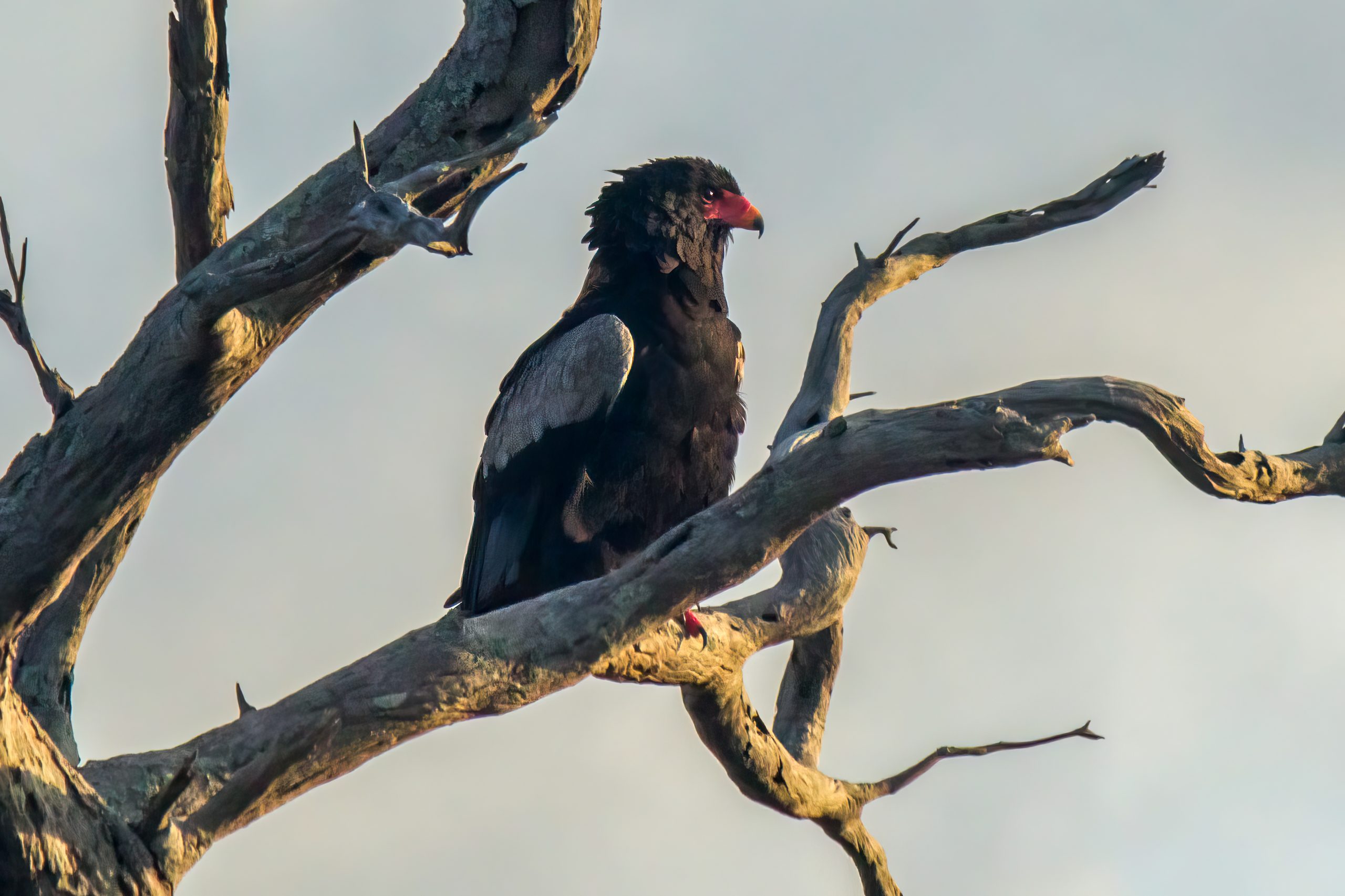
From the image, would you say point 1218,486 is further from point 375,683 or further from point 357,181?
point 357,181

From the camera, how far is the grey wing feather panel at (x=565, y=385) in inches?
207

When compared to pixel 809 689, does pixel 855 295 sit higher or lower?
higher

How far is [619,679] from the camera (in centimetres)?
424

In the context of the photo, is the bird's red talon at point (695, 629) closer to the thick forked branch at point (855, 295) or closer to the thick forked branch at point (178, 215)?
the thick forked branch at point (855, 295)

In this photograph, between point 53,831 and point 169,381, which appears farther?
point 169,381

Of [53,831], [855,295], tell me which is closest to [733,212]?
[855,295]


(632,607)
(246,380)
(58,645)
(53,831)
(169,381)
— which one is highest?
(246,380)

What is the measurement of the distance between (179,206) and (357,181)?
29.5 inches

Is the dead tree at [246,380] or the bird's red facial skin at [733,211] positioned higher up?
the bird's red facial skin at [733,211]

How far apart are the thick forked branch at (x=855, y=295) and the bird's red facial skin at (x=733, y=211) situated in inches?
46.0

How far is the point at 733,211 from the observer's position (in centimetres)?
604

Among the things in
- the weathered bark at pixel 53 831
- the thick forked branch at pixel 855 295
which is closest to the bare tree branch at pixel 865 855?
the thick forked branch at pixel 855 295

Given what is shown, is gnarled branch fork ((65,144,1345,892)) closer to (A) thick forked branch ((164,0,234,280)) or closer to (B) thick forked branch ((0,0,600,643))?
(B) thick forked branch ((0,0,600,643))

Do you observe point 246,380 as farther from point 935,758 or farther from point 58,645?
point 935,758
